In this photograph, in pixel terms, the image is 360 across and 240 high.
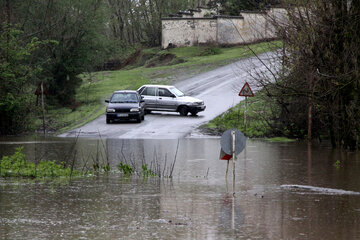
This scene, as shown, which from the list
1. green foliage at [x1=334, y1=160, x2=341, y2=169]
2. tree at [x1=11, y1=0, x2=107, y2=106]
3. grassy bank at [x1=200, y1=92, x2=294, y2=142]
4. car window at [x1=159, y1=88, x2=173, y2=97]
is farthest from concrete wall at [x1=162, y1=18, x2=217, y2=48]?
green foliage at [x1=334, y1=160, x2=341, y2=169]

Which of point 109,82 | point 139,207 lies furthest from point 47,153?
point 109,82

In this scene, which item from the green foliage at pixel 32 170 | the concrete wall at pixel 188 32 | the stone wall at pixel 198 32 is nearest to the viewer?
the green foliage at pixel 32 170

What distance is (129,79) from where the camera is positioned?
5288 centimetres

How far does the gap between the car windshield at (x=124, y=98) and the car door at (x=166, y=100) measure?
2655 millimetres

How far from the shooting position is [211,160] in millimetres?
20188

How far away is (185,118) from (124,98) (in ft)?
11.6

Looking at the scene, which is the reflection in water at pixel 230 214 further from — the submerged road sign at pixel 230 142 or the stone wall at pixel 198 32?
the stone wall at pixel 198 32

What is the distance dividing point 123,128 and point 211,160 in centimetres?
1332

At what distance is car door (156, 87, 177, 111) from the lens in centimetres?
3828

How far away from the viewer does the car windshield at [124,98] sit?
3575cm

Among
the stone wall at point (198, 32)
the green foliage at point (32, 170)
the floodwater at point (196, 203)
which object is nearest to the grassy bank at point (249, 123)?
the floodwater at point (196, 203)

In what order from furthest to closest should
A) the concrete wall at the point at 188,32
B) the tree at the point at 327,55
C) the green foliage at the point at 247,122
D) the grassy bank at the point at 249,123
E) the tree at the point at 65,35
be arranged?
the concrete wall at the point at 188,32 → the tree at the point at 65,35 → the green foliage at the point at 247,122 → the grassy bank at the point at 249,123 → the tree at the point at 327,55

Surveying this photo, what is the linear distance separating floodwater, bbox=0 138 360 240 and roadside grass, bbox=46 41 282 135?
17.6 m

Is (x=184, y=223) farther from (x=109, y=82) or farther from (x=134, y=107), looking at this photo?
(x=109, y=82)
